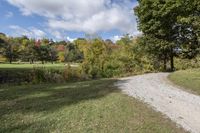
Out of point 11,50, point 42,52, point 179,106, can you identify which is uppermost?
point 11,50

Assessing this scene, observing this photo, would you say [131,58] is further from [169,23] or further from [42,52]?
[42,52]

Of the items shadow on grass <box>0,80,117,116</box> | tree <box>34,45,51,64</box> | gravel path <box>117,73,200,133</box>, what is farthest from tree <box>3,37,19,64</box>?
gravel path <box>117,73,200,133</box>

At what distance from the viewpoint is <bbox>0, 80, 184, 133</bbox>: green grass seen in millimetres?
7270

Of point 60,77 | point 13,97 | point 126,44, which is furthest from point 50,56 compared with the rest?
point 13,97

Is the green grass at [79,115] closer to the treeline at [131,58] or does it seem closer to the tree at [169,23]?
the treeline at [131,58]

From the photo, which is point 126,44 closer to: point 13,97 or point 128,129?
point 13,97

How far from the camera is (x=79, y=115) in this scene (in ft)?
27.3

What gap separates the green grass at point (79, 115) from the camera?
23.9 ft

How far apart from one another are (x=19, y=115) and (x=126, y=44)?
74.3ft

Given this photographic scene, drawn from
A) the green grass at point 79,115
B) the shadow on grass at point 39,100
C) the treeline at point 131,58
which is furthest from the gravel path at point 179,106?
the treeline at point 131,58

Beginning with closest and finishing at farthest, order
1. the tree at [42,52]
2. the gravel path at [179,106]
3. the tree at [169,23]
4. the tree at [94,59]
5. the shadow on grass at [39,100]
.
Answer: the gravel path at [179,106] → the shadow on grass at [39,100] → the tree at [169,23] → the tree at [94,59] → the tree at [42,52]

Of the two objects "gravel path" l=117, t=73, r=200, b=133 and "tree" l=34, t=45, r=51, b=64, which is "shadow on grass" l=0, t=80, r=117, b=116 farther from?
"tree" l=34, t=45, r=51, b=64

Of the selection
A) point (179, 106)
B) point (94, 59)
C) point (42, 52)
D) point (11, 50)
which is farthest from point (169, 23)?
point (11, 50)

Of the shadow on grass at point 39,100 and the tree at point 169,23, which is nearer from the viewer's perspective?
the shadow on grass at point 39,100
